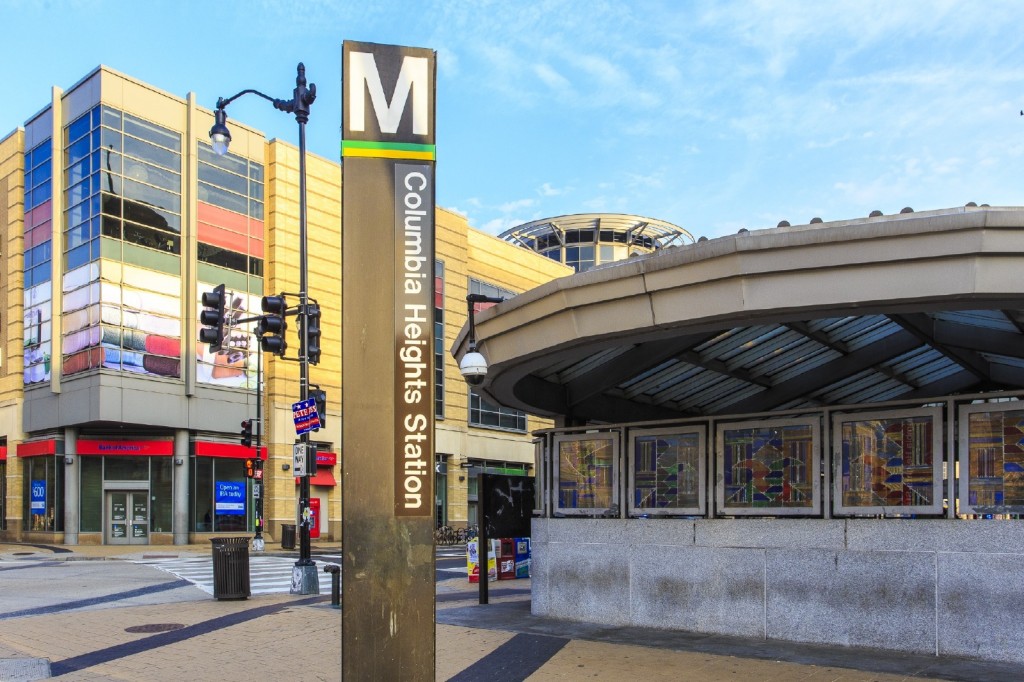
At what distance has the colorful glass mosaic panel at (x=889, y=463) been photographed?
1055 cm

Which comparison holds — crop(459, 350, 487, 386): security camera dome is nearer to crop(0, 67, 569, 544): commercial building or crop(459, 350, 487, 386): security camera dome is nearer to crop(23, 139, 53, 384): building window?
crop(0, 67, 569, 544): commercial building

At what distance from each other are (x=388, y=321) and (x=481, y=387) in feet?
24.0

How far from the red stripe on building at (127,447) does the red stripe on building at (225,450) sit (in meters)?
1.23

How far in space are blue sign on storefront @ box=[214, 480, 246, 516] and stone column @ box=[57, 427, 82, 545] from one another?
550 centimetres

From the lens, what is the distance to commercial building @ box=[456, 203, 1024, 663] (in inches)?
342

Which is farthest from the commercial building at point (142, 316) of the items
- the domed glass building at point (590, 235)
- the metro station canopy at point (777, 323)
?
the domed glass building at point (590, 235)

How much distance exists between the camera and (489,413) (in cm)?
5716

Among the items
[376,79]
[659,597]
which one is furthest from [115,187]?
[376,79]

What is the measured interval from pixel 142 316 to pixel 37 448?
24.5ft

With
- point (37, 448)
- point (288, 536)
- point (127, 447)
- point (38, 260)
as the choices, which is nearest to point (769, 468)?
point (288, 536)

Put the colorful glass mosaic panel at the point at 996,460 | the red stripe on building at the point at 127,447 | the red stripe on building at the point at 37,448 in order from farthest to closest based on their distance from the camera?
the red stripe on building at the point at 127,447 → the red stripe on building at the point at 37,448 → the colorful glass mosaic panel at the point at 996,460

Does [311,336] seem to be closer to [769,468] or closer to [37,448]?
[769,468]

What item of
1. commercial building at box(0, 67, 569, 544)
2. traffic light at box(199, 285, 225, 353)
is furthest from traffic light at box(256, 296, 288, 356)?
commercial building at box(0, 67, 569, 544)

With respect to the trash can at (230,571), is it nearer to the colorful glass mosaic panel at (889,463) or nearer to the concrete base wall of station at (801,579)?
the concrete base wall of station at (801,579)
